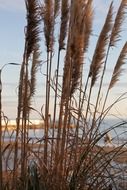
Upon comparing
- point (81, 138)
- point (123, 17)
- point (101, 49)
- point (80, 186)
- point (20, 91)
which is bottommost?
point (80, 186)

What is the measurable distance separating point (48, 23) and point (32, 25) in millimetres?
266

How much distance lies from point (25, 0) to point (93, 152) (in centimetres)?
125

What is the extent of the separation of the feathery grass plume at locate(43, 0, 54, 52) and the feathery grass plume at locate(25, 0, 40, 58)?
0.19m

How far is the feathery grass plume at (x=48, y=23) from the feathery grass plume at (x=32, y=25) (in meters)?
0.19

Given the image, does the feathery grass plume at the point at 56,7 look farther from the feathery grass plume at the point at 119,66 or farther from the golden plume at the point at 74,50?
the feathery grass plume at the point at 119,66

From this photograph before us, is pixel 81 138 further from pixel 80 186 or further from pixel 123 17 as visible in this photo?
pixel 123 17

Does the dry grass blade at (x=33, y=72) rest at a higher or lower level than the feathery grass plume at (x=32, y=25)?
lower

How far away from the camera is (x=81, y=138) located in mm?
3406

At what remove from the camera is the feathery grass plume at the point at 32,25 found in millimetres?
2904

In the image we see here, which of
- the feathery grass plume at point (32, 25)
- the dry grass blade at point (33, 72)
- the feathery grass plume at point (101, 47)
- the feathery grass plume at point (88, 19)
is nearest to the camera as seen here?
the feathery grass plume at point (32, 25)

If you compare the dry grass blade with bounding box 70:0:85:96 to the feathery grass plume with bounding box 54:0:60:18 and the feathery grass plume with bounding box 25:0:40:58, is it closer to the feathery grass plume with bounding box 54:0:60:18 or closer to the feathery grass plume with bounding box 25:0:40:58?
the feathery grass plume with bounding box 54:0:60:18

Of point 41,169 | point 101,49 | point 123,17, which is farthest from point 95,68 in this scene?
point 41,169

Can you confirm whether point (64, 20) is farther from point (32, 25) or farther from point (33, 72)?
point (33, 72)

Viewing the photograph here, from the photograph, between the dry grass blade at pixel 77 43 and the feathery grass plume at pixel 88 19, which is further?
the feathery grass plume at pixel 88 19
